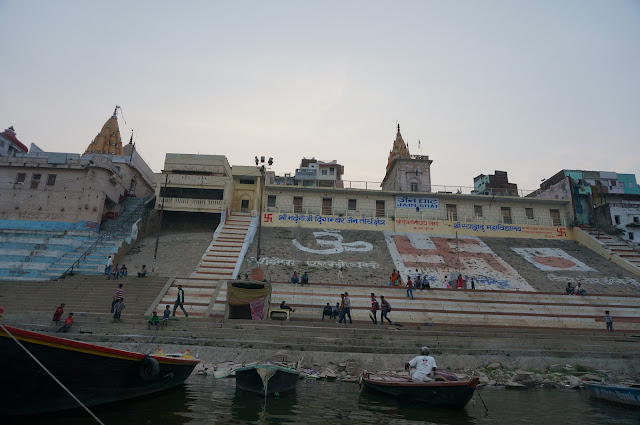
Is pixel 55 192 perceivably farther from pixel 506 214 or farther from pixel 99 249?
pixel 506 214

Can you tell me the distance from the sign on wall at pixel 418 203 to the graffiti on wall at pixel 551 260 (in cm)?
753

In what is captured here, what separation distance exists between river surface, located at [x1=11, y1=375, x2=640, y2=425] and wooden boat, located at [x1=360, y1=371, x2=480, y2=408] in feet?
0.67

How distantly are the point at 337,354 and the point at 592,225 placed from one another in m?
31.3

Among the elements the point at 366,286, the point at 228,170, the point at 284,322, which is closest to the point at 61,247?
the point at 228,170

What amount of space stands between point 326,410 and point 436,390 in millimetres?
2439

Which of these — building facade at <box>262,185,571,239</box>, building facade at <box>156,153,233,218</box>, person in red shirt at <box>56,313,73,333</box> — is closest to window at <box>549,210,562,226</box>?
building facade at <box>262,185,571,239</box>

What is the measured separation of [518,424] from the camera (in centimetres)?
670

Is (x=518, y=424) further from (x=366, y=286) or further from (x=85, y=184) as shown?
(x=85, y=184)

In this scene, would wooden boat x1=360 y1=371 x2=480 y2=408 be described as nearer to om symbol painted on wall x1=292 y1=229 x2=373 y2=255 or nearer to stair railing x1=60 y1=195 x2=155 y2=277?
om symbol painted on wall x1=292 y1=229 x2=373 y2=255

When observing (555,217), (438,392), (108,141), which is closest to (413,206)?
(555,217)

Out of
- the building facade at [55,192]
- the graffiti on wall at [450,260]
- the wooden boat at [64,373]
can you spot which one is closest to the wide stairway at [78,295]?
the building facade at [55,192]

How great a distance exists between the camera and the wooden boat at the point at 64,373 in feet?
18.0

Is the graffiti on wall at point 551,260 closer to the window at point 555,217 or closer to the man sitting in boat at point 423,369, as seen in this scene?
the window at point 555,217

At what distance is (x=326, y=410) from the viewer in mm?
7422
